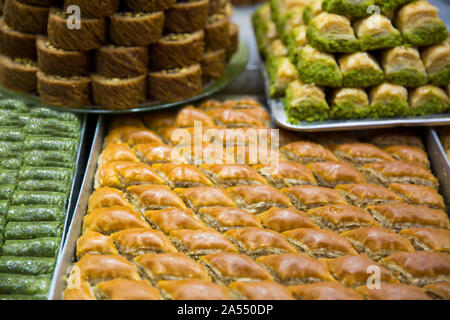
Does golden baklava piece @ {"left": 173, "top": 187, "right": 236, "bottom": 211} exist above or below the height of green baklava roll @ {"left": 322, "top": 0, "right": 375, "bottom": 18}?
below

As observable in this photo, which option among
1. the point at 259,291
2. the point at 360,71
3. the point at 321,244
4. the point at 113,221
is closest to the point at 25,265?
the point at 113,221

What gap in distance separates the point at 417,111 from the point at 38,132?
105 inches

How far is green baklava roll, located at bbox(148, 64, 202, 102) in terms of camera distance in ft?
9.71

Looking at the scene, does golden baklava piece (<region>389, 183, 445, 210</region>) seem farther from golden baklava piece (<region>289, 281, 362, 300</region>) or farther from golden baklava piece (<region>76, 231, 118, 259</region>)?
golden baklava piece (<region>76, 231, 118, 259</region>)

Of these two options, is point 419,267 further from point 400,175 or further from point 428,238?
point 400,175

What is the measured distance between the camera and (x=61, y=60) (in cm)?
276

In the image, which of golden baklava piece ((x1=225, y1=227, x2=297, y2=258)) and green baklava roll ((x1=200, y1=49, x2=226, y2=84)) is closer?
golden baklava piece ((x1=225, y1=227, x2=297, y2=258))

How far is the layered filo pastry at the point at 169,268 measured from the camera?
202 cm

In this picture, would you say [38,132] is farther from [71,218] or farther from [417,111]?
[417,111]

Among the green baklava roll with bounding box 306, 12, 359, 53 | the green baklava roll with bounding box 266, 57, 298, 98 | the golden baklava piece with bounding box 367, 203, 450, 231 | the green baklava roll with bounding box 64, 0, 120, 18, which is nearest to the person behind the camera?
the golden baklava piece with bounding box 367, 203, 450, 231

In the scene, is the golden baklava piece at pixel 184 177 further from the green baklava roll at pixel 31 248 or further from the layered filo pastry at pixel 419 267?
the layered filo pastry at pixel 419 267

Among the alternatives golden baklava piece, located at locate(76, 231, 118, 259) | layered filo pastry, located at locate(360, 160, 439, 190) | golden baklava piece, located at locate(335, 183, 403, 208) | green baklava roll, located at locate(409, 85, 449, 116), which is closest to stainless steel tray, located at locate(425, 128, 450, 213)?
layered filo pastry, located at locate(360, 160, 439, 190)

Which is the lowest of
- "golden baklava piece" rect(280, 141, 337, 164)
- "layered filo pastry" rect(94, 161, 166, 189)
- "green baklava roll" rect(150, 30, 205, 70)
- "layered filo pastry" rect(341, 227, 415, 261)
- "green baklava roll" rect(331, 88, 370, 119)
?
"layered filo pastry" rect(341, 227, 415, 261)

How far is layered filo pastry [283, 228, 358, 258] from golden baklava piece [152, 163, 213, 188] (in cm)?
68
